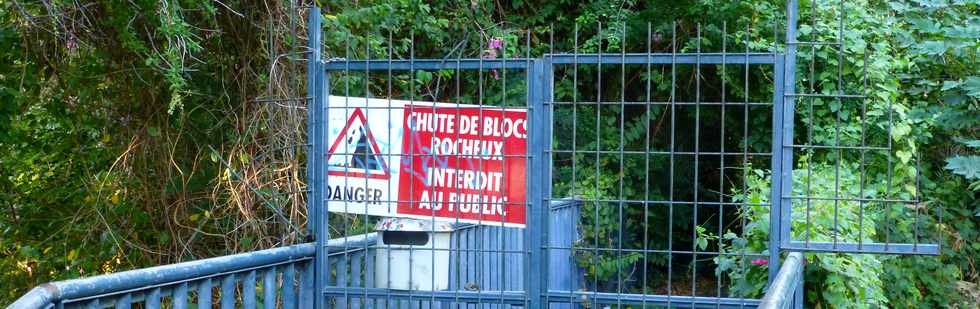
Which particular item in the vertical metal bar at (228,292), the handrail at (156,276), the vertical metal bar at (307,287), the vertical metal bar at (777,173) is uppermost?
the vertical metal bar at (777,173)

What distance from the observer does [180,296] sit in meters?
3.87

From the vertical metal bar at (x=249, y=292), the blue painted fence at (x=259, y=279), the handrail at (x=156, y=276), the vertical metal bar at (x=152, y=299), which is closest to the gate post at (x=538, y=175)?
the blue painted fence at (x=259, y=279)

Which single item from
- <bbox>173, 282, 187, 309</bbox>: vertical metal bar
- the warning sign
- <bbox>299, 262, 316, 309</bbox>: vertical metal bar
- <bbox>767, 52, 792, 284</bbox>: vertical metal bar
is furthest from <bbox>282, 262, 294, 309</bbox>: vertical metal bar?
<bbox>767, 52, 792, 284</bbox>: vertical metal bar

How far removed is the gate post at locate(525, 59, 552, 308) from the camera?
4633 mm

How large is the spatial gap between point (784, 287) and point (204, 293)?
2175 mm

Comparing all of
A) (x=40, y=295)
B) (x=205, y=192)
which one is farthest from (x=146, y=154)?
(x=40, y=295)

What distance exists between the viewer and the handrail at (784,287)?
2.95m

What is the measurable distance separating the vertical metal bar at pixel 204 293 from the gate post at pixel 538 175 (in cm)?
144

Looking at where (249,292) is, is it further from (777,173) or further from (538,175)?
(777,173)

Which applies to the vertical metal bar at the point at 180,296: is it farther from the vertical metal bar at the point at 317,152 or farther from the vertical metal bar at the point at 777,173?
the vertical metal bar at the point at 777,173

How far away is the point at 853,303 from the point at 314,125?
299 cm

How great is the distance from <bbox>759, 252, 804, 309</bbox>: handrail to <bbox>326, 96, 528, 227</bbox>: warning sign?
1220 millimetres

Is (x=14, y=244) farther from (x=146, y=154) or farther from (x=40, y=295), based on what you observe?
(x=40, y=295)

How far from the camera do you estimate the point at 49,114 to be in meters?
7.66
